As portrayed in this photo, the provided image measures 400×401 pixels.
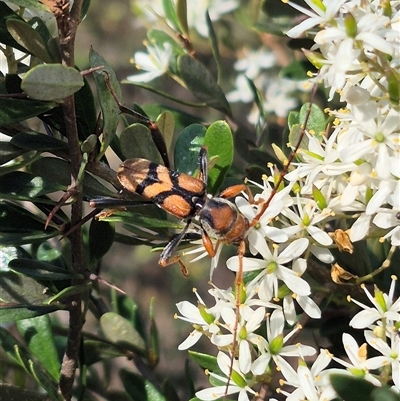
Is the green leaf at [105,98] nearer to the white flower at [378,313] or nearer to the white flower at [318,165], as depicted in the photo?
the white flower at [318,165]

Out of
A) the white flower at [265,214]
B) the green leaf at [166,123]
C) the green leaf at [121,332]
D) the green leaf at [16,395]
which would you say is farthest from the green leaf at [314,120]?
the green leaf at [16,395]

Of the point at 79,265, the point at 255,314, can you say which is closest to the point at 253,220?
the point at 255,314

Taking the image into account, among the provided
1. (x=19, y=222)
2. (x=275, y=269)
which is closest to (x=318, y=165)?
(x=275, y=269)

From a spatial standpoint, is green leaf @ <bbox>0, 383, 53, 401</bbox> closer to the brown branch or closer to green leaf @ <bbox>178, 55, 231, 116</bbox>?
the brown branch

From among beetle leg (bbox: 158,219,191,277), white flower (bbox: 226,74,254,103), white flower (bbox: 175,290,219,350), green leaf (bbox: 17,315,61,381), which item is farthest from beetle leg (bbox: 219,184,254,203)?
white flower (bbox: 226,74,254,103)

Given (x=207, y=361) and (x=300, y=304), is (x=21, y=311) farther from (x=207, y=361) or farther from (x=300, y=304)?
(x=300, y=304)

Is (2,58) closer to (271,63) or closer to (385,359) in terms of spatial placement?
(385,359)
